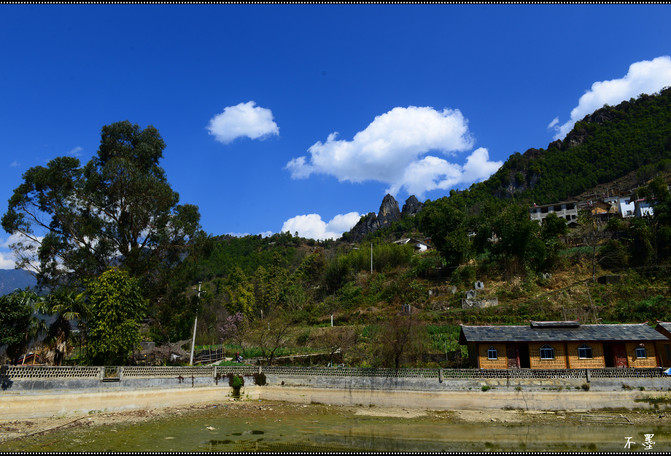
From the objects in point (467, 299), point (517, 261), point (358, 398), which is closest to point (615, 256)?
point (517, 261)

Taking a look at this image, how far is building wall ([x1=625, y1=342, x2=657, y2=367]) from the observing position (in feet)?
82.6

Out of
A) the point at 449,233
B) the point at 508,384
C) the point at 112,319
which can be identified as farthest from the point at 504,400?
the point at 449,233

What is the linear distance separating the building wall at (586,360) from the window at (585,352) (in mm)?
166

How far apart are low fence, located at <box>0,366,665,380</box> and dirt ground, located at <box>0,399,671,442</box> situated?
182cm

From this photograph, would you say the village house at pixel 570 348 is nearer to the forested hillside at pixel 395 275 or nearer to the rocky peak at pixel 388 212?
the forested hillside at pixel 395 275

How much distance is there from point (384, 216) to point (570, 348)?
117 meters

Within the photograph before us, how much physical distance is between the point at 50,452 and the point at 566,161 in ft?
385

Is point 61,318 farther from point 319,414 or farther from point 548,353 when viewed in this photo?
point 548,353

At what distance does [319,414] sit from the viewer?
22969mm

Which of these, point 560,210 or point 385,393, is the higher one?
point 560,210

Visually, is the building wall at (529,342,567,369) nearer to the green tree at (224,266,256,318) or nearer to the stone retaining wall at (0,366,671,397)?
the stone retaining wall at (0,366,671,397)

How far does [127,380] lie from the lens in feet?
72.4

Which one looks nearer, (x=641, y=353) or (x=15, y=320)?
(x=15, y=320)

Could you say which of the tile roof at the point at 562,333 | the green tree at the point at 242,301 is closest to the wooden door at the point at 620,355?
the tile roof at the point at 562,333
